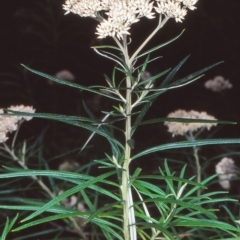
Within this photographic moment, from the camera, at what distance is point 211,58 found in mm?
3146

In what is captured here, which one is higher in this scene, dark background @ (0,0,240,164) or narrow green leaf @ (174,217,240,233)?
dark background @ (0,0,240,164)

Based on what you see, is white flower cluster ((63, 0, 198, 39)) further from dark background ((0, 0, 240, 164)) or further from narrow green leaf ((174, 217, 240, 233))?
dark background ((0, 0, 240, 164))

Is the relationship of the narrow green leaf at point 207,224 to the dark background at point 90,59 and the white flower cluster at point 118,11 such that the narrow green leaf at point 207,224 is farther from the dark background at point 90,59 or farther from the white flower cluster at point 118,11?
the dark background at point 90,59

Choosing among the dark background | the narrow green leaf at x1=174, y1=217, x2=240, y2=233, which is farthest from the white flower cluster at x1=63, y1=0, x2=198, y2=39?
the dark background

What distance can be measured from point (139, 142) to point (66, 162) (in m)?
0.63

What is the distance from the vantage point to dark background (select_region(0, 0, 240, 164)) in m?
3.05

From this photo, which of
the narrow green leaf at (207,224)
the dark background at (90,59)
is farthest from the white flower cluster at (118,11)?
the dark background at (90,59)

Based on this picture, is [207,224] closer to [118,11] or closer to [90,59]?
[118,11]

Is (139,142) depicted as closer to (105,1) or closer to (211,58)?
(211,58)

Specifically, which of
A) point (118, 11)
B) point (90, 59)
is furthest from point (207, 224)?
point (90, 59)

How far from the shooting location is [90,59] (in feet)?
11.1

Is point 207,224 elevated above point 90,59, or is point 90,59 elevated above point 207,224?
point 90,59

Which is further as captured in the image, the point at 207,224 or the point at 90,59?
the point at 90,59

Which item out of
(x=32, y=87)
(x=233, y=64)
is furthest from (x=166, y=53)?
(x=32, y=87)
